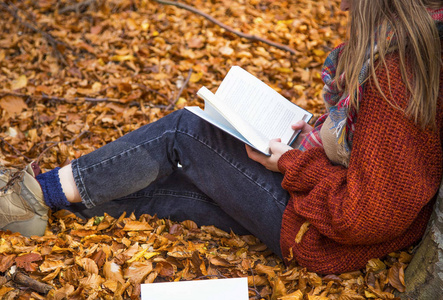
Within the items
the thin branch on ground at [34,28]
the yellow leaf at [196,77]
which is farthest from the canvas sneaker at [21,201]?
the thin branch on ground at [34,28]

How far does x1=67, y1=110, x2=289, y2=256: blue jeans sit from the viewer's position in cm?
147

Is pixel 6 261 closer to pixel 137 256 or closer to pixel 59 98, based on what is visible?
pixel 137 256

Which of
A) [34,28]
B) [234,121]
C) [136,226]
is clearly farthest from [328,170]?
[34,28]

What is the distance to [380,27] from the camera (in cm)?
121

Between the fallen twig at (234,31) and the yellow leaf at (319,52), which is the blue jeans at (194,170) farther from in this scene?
the yellow leaf at (319,52)

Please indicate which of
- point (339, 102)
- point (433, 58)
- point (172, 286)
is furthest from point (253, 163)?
point (433, 58)

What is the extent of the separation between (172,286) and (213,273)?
0.21 m

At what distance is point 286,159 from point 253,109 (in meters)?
0.33

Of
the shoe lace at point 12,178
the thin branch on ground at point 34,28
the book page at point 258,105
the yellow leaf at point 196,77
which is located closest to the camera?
the shoe lace at point 12,178

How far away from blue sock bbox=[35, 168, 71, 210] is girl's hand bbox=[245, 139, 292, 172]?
758 millimetres

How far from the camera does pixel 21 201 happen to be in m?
1.51

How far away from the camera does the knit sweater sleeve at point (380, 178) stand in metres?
→ 1.16

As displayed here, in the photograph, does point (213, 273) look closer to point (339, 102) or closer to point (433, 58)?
point (339, 102)

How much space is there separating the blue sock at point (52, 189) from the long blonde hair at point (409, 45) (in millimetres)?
1141
